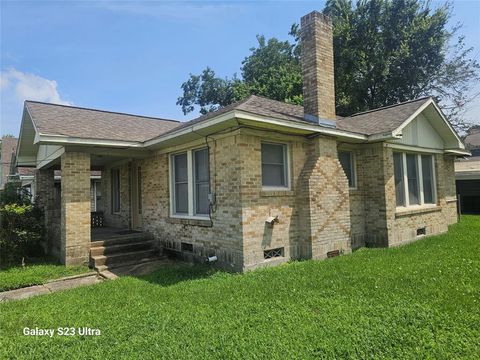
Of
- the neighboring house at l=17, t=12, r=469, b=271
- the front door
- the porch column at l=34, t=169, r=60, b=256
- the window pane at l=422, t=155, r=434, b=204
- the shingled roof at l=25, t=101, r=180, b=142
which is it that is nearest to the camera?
the neighboring house at l=17, t=12, r=469, b=271

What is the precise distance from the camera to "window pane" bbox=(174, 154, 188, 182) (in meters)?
8.58

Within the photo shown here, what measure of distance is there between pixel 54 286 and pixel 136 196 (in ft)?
14.9

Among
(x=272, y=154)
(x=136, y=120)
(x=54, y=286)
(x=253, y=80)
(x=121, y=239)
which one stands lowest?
(x=54, y=286)

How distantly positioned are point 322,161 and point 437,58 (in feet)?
66.6

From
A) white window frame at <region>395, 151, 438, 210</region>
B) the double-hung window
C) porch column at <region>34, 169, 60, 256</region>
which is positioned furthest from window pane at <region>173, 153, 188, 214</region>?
Result: white window frame at <region>395, 151, 438, 210</region>

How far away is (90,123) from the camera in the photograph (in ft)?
31.6

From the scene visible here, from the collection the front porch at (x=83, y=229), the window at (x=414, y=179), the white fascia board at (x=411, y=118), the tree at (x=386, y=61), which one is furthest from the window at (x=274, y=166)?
the tree at (x=386, y=61)

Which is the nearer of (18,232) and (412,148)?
(18,232)

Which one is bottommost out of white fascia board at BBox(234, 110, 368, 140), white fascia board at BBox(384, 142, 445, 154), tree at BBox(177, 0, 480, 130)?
white fascia board at BBox(384, 142, 445, 154)

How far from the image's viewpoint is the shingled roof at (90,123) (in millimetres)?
8130

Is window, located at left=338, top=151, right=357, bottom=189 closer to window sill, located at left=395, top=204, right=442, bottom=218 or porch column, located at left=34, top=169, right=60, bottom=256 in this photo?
window sill, located at left=395, top=204, right=442, bottom=218

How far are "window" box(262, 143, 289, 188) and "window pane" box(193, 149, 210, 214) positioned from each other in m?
1.47

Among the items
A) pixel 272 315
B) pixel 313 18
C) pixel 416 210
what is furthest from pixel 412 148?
pixel 272 315

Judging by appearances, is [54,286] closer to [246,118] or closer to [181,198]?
[181,198]
